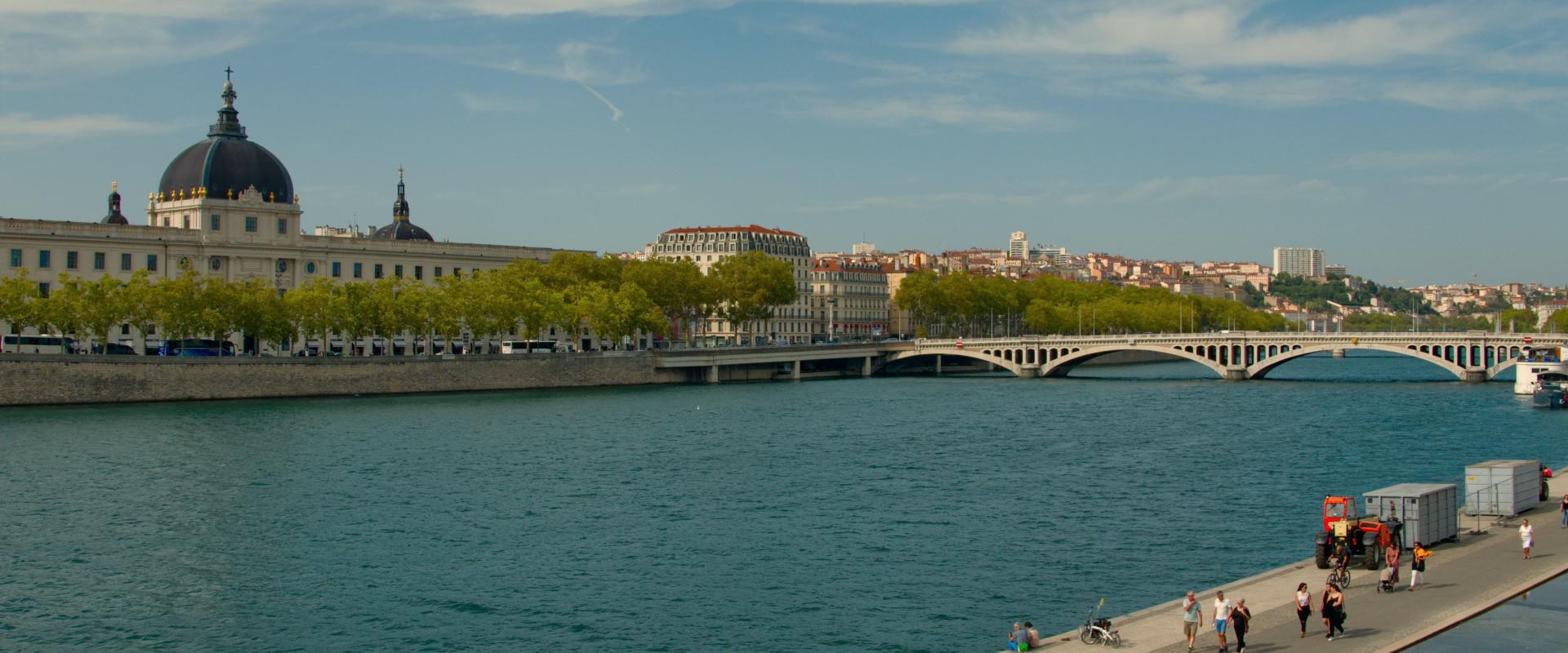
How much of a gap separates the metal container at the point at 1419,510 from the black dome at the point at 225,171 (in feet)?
300

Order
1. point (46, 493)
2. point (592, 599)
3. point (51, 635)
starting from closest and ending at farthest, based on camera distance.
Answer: point (51, 635), point (592, 599), point (46, 493)

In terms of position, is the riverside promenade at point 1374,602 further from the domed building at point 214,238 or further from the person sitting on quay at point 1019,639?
the domed building at point 214,238

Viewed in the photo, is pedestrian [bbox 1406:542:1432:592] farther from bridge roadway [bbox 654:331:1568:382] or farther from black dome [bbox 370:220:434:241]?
black dome [bbox 370:220:434:241]

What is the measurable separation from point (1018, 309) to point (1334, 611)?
501 feet

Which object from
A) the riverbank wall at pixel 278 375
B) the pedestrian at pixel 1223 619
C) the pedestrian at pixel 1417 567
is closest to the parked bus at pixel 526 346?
the riverbank wall at pixel 278 375

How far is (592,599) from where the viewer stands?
33.6 m

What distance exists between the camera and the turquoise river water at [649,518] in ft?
104

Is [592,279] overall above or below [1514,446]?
above

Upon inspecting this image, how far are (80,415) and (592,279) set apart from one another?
2207 inches

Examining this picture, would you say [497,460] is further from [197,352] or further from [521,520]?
[197,352]

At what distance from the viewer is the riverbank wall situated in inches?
3034

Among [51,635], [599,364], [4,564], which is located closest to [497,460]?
[4,564]

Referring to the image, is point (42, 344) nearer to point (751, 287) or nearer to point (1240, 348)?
point (751, 287)

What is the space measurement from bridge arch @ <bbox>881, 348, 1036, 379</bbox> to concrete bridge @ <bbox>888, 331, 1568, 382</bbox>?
7cm
